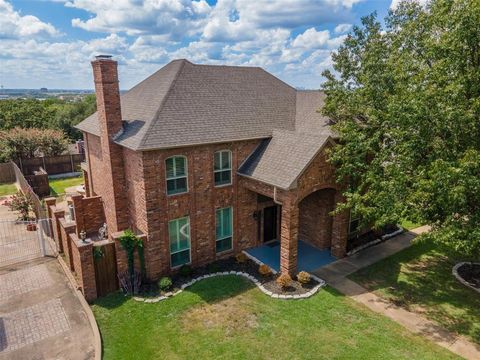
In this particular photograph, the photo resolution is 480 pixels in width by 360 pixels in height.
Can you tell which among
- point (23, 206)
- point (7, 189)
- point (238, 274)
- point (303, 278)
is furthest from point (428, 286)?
point (7, 189)

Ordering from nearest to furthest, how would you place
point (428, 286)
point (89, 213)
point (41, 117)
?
point (428, 286) → point (89, 213) → point (41, 117)

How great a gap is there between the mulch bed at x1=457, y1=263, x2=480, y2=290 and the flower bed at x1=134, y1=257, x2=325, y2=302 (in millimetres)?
6531

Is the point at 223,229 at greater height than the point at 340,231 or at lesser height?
greater

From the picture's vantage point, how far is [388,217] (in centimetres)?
1248

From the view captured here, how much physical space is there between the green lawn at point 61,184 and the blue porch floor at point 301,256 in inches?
767

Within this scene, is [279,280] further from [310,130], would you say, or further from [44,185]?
[44,185]

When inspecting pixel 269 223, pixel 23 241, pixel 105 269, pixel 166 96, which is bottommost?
pixel 23 241

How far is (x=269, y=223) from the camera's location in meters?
17.8

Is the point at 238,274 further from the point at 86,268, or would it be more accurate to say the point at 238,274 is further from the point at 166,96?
the point at 166,96

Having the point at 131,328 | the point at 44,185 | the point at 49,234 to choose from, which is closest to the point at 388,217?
the point at 131,328

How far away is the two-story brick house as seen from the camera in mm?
13664

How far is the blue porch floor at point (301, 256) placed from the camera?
15688 millimetres

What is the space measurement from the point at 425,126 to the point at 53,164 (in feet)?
111

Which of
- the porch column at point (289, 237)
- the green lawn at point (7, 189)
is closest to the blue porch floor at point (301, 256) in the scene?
the porch column at point (289, 237)
